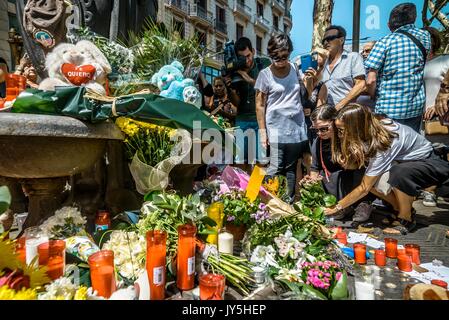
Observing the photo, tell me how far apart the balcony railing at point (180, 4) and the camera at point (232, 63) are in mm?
18039

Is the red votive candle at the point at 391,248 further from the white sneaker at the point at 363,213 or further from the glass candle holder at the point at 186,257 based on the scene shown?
the glass candle holder at the point at 186,257

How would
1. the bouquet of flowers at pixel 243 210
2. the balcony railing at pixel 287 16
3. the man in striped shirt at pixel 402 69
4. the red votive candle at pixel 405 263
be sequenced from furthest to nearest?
1. the balcony railing at pixel 287 16
2. the man in striped shirt at pixel 402 69
3. the red votive candle at pixel 405 263
4. the bouquet of flowers at pixel 243 210

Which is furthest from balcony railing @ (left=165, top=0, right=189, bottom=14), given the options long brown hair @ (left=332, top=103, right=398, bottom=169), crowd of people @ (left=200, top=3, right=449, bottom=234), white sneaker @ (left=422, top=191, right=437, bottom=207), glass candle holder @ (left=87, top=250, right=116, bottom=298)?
glass candle holder @ (left=87, top=250, right=116, bottom=298)

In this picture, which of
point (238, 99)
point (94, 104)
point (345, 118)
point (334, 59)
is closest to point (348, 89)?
point (334, 59)

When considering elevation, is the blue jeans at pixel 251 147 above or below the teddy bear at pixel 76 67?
below

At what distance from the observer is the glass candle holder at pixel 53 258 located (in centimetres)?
134

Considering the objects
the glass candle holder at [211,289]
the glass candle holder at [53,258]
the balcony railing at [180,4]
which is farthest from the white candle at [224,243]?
the balcony railing at [180,4]

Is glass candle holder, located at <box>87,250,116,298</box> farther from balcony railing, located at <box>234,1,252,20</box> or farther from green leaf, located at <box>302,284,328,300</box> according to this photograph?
balcony railing, located at <box>234,1,252,20</box>

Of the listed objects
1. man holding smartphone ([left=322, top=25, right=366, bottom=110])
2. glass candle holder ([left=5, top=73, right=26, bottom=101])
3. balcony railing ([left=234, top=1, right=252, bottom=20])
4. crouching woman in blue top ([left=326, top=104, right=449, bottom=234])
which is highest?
balcony railing ([left=234, top=1, right=252, bottom=20])

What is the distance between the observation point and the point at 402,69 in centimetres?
312

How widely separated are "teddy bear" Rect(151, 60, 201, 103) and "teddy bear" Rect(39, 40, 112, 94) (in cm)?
42

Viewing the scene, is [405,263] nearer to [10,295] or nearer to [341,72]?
[341,72]

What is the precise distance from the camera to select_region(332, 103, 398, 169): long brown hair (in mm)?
2771

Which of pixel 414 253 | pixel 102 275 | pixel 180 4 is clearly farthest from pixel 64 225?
pixel 180 4
